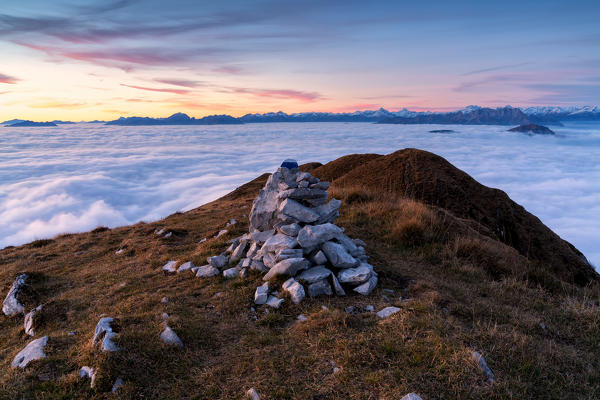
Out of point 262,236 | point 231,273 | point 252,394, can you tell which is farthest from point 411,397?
point 262,236

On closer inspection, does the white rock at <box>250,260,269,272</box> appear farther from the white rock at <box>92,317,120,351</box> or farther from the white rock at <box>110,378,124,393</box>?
the white rock at <box>110,378,124,393</box>

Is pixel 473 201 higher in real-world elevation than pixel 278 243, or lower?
lower

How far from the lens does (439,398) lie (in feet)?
12.5

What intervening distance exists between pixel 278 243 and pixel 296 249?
1.88ft

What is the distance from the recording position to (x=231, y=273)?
820 centimetres

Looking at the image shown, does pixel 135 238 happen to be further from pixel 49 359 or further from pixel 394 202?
pixel 394 202

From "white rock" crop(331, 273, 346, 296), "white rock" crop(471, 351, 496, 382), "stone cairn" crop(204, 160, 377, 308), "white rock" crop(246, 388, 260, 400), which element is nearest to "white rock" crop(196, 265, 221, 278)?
"stone cairn" crop(204, 160, 377, 308)

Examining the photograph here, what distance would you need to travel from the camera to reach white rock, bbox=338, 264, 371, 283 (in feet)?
23.8

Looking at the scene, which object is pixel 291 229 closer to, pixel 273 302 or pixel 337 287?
pixel 337 287

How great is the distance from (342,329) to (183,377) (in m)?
2.71

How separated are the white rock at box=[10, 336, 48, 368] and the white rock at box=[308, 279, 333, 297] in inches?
198

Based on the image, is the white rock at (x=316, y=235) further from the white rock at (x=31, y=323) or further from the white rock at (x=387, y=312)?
the white rock at (x=31, y=323)

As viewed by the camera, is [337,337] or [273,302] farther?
[273,302]

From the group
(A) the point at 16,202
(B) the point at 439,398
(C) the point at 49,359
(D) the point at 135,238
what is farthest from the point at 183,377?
(A) the point at 16,202
